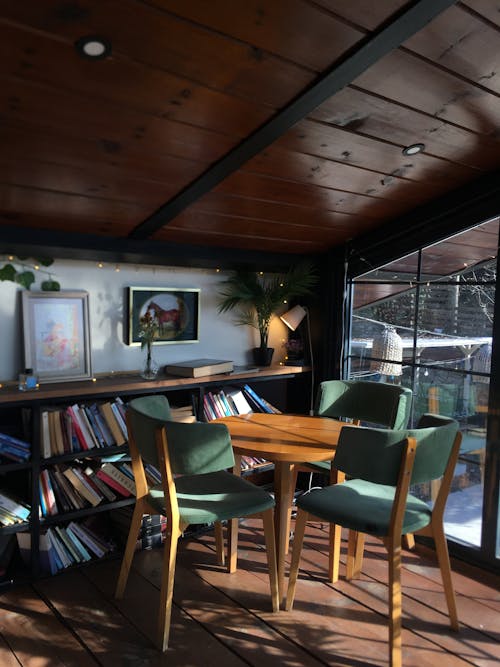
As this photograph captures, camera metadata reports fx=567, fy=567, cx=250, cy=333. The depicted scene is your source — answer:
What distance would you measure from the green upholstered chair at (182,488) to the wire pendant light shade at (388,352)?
4.47ft

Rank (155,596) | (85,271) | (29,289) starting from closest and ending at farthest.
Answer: (155,596), (29,289), (85,271)

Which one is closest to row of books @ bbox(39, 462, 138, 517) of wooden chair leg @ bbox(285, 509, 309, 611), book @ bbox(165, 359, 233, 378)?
book @ bbox(165, 359, 233, 378)

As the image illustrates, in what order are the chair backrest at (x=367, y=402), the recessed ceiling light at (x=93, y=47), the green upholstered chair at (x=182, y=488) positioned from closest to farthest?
the recessed ceiling light at (x=93, y=47), the green upholstered chair at (x=182, y=488), the chair backrest at (x=367, y=402)

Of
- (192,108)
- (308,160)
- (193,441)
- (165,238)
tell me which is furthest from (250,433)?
(192,108)

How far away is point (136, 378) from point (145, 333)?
295mm

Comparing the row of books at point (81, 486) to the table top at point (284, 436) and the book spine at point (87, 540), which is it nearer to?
the book spine at point (87, 540)

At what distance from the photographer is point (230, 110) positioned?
203cm

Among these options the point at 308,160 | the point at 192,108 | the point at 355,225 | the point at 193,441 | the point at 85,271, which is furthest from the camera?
the point at 355,225

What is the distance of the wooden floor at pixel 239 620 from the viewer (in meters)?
2.34

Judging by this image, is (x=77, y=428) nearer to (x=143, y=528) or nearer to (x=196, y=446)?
(x=143, y=528)

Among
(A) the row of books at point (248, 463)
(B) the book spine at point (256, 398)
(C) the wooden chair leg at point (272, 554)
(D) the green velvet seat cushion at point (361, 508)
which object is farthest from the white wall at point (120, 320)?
(D) the green velvet seat cushion at point (361, 508)

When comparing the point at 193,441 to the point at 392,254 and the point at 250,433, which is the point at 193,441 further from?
the point at 392,254

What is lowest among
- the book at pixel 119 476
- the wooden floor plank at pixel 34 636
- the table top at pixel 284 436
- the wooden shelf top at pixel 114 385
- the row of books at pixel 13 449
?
the wooden floor plank at pixel 34 636

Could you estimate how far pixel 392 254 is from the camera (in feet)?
11.9
